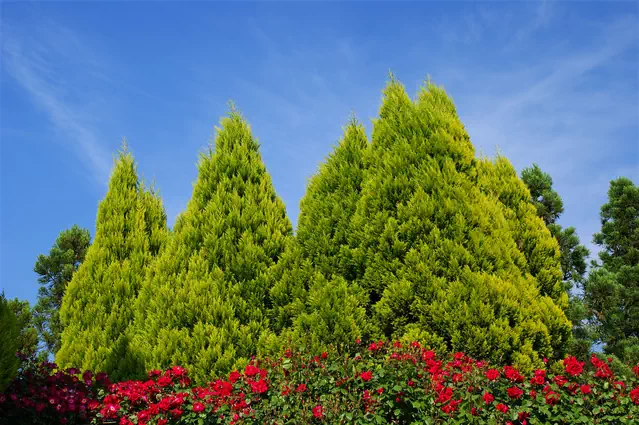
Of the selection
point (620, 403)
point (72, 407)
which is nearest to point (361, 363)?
point (620, 403)

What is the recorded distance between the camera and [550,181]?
17.5 m

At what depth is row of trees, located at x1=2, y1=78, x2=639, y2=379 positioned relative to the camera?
795cm

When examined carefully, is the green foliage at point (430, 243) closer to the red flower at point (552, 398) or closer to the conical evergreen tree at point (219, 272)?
the conical evergreen tree at point (219, 272)

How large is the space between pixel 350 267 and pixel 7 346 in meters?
5.18

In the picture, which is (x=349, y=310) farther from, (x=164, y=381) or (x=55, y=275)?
(x=55, y=275)

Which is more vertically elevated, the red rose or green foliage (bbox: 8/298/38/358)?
green foliage (bbox: 8/298/38/358)

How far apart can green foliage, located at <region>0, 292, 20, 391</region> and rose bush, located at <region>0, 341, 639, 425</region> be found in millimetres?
1209

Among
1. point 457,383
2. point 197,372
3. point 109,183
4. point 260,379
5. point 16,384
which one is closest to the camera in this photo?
point 457,383

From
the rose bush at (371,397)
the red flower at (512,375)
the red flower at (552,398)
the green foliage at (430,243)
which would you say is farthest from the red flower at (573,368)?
the green foliage at (430,243)

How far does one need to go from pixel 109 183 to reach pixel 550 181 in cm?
1395

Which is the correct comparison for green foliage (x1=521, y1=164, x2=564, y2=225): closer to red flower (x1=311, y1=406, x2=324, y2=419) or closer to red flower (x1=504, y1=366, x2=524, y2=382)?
red flower (x1=504, y1=366, x2=524, y2=382)

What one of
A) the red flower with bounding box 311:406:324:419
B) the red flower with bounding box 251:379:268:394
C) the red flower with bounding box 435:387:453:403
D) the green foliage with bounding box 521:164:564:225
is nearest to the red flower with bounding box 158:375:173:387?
the red flower with bounding box 251:379:268:394

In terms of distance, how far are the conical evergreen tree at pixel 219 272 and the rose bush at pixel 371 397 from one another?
1.41 metres

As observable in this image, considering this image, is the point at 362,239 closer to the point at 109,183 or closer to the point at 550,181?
the point at 109,183
